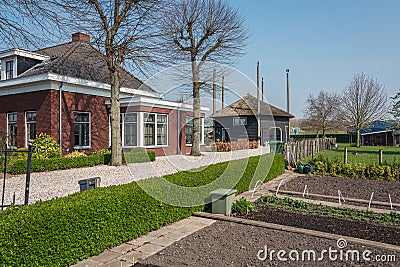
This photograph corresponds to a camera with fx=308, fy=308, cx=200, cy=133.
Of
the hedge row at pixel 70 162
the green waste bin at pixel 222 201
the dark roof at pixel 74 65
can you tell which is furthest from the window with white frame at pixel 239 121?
the green waste bin at pixel 222 201

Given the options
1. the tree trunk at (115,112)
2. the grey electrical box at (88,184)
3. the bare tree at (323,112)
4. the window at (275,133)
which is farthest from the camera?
the bare tree at (323,112)

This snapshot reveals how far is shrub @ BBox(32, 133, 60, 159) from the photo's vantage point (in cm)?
1256

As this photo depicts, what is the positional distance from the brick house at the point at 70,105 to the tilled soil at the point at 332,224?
9850 mm

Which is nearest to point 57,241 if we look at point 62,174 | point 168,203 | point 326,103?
point 168,203

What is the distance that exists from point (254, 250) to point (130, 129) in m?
13.6

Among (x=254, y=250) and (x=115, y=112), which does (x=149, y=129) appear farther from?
(x=254, y=250)

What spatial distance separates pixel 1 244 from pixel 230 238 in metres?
2.82

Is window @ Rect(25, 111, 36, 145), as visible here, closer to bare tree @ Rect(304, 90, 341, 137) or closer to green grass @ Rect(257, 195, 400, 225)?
green grass @ Rect(257, 195, 400, 225)

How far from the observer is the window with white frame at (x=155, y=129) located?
54.9 feet

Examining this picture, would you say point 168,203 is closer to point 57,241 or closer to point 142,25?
point 57,241

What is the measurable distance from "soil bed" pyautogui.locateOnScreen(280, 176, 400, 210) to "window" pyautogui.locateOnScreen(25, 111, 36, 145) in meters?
12.1

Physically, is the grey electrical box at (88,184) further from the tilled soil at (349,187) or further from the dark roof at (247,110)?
the dark roof at (247,110)

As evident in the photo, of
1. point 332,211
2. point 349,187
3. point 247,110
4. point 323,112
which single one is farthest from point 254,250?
point 323,112

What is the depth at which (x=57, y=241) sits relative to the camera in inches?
132
